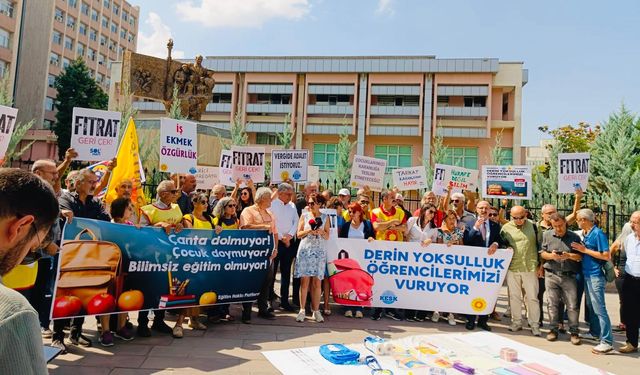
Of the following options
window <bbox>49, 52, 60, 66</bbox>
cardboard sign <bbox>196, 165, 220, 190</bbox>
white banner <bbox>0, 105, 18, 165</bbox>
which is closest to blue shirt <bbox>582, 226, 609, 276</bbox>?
cardboard sign <bbox>196, 165, 220, 190</bbox>

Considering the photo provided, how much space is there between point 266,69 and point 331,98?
7001 mm

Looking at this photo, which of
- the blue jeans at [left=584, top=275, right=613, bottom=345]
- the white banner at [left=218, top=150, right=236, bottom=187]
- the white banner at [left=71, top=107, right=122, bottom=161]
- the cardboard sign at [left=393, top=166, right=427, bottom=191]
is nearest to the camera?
the blue jeans at [left=584, top=275, right=613, bottom=345]

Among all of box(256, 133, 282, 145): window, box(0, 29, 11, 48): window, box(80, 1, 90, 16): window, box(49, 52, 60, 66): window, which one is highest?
box(80, 1, 90, 16): window

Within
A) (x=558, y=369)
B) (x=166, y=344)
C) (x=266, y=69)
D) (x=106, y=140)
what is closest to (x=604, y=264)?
(x=558, y=369)

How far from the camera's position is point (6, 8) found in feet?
136

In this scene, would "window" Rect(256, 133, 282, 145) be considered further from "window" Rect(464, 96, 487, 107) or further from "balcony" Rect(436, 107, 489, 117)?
"window" Rect(464, 96, 487, 107)

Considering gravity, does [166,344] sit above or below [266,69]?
below

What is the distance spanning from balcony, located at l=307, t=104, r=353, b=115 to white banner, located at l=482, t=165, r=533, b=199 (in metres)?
31.1

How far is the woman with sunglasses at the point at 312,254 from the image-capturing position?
20.8 ft

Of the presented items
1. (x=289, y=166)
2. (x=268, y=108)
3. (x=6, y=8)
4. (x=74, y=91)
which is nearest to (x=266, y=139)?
(x=268, y=108)

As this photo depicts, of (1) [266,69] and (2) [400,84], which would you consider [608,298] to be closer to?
(2) [400,84]

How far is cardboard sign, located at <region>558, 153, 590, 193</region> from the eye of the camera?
8.24 meters

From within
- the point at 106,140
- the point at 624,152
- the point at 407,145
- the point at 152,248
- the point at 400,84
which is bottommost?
the point at 152,248

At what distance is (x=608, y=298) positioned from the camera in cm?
945
